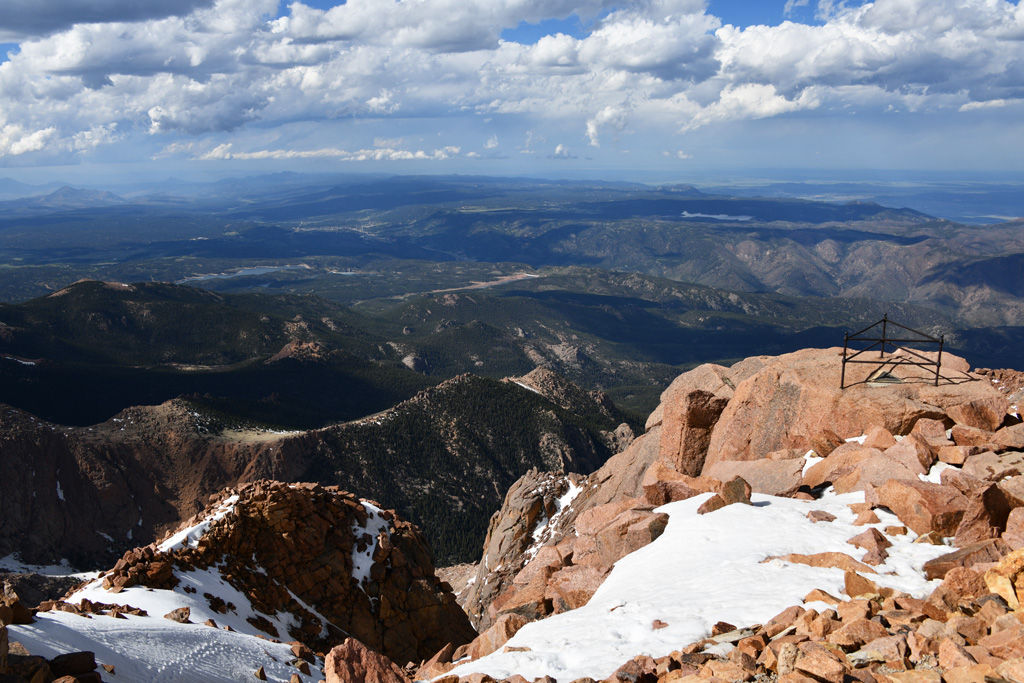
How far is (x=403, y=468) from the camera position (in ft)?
396

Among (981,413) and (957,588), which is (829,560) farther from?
(981,413)

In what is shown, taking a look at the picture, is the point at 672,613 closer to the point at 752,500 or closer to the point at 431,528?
the point at 752,500

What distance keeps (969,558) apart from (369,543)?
3048cm

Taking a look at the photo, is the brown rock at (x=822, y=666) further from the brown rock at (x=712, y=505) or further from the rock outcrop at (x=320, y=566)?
the rock outcrop at (x=320, y=566)

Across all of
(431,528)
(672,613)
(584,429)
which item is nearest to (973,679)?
(672,613)

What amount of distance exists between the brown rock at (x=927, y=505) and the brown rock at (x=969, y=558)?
1.93 metres

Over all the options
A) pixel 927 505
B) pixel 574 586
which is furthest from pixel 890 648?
pixel 574 586

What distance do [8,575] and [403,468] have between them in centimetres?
6345

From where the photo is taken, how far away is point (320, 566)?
117ft

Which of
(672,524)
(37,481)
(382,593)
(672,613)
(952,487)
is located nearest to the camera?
(672,613)

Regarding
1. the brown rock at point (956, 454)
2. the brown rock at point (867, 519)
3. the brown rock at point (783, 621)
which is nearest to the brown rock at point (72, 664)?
the brown rock at point (783, 621)

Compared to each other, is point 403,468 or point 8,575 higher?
point 8,575

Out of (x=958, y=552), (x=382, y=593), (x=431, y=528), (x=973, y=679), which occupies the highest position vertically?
→ (x=973, y=679)

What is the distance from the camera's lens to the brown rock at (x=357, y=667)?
48.6 feet
